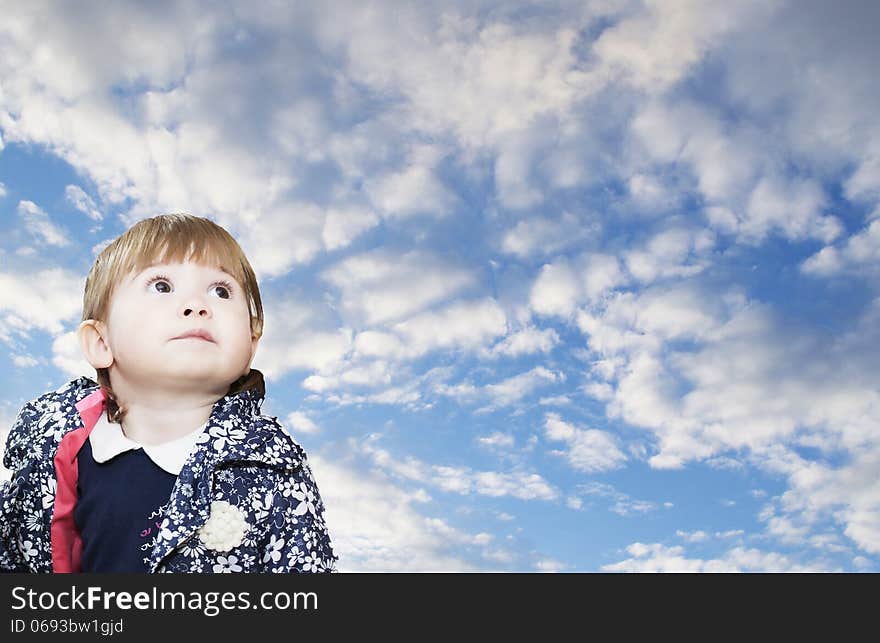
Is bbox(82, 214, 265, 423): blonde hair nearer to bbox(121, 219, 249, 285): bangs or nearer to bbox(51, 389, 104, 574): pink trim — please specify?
bbox(121, 219, 249, 285): bangs

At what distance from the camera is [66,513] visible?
2.64 meters

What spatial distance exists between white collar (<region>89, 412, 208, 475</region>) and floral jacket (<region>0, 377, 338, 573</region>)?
0.14ft

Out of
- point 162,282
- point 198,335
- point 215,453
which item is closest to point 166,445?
point 215,453

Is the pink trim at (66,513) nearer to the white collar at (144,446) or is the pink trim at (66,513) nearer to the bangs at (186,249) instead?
the white collar at (144,446)

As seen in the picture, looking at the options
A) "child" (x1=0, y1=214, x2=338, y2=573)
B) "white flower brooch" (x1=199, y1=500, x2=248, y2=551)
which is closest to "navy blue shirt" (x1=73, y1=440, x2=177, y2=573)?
"child" (x1=0, y1=214, x2=338, y2=573)

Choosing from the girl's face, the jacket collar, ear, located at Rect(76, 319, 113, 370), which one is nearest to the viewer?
the jacket collar

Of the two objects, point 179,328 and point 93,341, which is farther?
point 93,341

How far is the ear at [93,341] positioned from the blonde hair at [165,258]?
0.09 feet

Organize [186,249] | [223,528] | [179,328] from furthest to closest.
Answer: [186,249], [179,328], [223,528]

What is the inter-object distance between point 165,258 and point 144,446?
55 centimetres

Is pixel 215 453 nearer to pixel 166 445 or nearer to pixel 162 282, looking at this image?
pixel 166 445

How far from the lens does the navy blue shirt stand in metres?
2.51

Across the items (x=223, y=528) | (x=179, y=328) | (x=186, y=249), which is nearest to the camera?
(x=223, y=528)

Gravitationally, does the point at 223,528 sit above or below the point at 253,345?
below
